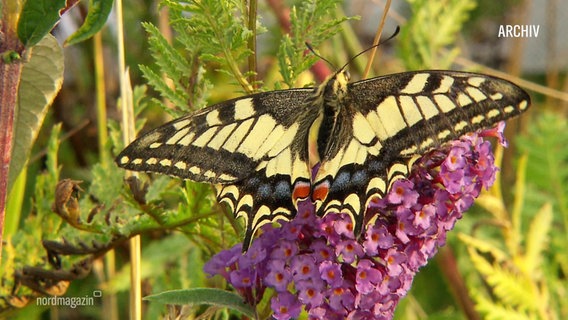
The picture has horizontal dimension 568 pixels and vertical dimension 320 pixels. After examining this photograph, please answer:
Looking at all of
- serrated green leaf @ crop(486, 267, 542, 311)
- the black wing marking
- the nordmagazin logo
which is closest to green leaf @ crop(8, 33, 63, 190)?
the black wing marking

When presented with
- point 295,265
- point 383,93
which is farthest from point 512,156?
point 295,265

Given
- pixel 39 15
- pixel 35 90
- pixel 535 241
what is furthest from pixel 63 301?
pixel 535 241

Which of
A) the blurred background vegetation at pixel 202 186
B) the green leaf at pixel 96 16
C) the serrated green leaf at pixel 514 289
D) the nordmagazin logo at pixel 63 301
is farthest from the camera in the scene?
the serrated green leaf at pixel 514 289

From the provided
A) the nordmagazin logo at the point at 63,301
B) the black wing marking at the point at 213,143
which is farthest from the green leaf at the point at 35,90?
the nordmagazin logo at the point at 63,301

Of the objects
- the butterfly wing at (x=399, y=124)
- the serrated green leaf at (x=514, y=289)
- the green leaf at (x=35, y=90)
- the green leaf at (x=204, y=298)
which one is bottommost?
the green leaf at (x=204, y=298)

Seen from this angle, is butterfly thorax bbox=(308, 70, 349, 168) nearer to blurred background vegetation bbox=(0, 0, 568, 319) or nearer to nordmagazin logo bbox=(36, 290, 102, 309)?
blurred background vegetation bbox=(0, 0, 568, 319)

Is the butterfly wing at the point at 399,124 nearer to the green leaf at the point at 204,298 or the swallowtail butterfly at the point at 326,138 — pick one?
the swallowtail butterfly at the point at 326,138

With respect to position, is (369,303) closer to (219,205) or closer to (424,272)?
(219,205)

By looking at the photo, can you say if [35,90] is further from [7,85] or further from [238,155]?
[238,155]
